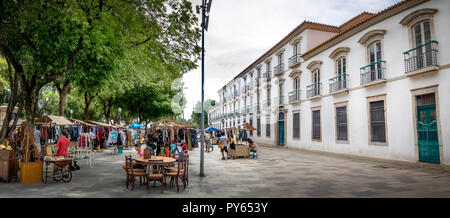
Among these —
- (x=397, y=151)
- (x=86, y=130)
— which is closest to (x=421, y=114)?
(x=397, y=151)

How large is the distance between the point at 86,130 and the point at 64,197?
52.7 ft

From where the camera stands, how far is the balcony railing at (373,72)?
566 inches

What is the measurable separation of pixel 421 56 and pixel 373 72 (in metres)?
3.11

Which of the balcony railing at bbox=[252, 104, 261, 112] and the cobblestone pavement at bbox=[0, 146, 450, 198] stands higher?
the balcony railing at bbox=[252, 104, 261, 112]

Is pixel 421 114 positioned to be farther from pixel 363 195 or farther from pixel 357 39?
pixel 363 195

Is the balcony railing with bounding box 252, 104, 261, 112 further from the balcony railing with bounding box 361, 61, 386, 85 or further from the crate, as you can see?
the crate

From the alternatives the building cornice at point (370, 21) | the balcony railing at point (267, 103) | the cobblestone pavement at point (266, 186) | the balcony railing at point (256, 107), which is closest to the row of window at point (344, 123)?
the cobblestone pavement at point (266, 186)

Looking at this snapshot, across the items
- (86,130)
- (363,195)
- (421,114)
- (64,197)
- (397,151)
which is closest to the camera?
(64,197)

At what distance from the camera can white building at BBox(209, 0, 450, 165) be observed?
11.6m

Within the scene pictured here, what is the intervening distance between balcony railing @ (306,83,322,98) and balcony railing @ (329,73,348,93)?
1.32m

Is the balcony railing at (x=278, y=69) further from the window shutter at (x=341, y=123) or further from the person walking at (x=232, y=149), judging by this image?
the person walking at (x=232, y=149)

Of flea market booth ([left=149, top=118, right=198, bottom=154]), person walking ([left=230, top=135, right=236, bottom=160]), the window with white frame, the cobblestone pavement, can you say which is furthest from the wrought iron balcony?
the cobblestone pavement

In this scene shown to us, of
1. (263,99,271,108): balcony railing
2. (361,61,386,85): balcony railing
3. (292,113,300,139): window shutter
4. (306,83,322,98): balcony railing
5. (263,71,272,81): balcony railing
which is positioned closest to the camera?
(361,61,386,85): balcony railing

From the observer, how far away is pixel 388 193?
709 cm
